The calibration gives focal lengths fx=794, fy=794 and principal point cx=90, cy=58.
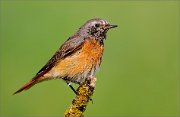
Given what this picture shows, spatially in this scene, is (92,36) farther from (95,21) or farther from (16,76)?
(16,76)

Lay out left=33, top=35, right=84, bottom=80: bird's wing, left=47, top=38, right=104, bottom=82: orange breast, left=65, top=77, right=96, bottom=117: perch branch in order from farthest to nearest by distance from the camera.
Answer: left=33, top=35, right=84, bottom=80: bird's wing, left=47, top=38, right=104, bottom=82: orange breast, left=65, top=77, right=96, bottom=117: perch branch

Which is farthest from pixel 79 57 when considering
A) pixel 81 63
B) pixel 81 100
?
pixel 81 100

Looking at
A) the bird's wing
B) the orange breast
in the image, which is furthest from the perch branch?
the bird's wing

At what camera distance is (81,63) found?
33.1 ft

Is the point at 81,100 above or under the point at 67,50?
under

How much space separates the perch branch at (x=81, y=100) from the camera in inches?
298

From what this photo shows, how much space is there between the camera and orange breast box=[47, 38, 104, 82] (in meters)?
10.0

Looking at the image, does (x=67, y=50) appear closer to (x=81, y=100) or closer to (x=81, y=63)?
(x=81, y=63)

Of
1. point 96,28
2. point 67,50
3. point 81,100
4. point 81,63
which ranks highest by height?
point 96,28

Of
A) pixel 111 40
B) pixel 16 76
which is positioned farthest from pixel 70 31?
pixel 16 76

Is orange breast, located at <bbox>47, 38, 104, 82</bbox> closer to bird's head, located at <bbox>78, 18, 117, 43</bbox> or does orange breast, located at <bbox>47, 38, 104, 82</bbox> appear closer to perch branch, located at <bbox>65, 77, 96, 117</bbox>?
bird's head, located at <bbox>78, 18, 117, 43</bbox>

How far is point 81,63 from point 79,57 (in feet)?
0.39

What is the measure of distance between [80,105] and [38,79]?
2.49 meters

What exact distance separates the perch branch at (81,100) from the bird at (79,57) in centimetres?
186
